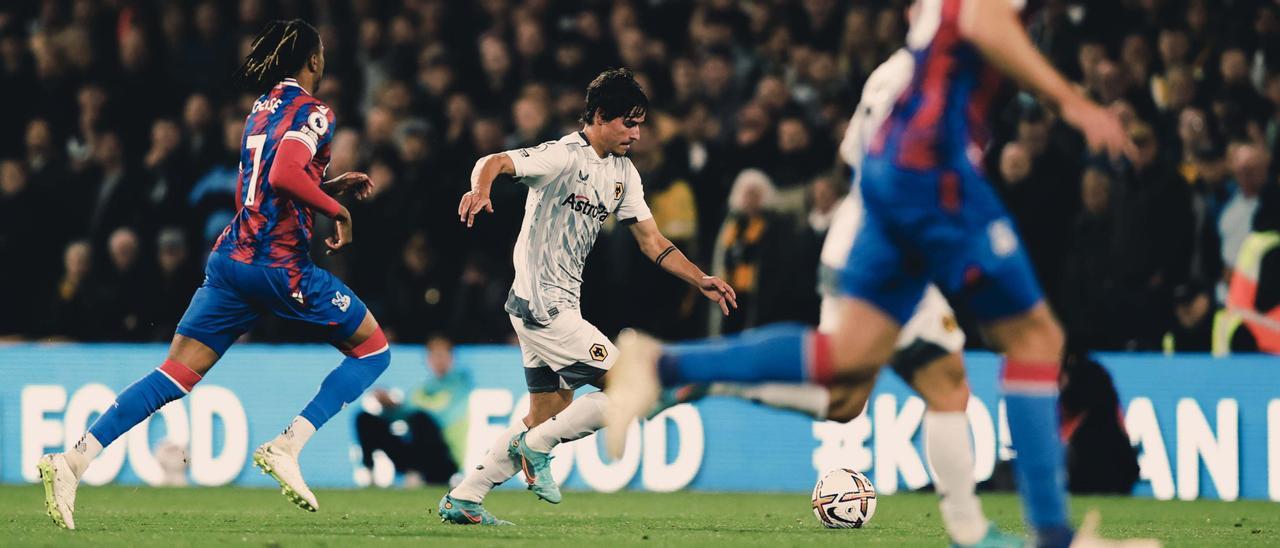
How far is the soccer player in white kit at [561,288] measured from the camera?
8383 mm

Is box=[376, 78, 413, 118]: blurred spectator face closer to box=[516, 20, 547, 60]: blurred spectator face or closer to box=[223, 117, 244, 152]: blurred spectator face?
box=[516, 20, 547, 60]: blurred spectator face

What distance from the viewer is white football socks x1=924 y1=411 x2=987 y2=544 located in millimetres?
6164

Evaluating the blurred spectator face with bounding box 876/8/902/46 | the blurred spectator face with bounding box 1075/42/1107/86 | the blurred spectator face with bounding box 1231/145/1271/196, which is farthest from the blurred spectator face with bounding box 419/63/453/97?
the blurred spectator face with bounding box 1231/145/1271/196

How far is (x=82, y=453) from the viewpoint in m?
7.98

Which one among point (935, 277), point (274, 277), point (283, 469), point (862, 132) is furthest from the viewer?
point (274, 277)

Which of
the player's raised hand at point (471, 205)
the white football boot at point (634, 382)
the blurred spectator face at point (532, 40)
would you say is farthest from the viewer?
the blurred spectator face at point (532, 40)

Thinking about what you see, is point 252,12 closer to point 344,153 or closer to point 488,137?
point 344,153

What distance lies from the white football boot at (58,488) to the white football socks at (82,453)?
0.17 ft

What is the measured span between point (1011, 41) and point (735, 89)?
28.7 ft

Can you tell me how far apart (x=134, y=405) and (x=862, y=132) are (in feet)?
12.3

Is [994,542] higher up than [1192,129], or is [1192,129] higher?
[1192,129]

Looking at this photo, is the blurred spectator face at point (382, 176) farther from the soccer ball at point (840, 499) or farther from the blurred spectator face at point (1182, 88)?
the soccer ball at point (840, 499)

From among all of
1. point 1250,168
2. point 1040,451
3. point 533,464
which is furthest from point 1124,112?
point 1040,451

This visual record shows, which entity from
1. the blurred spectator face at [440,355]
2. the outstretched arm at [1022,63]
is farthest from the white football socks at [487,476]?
the blurred spectator face at [440,355]
